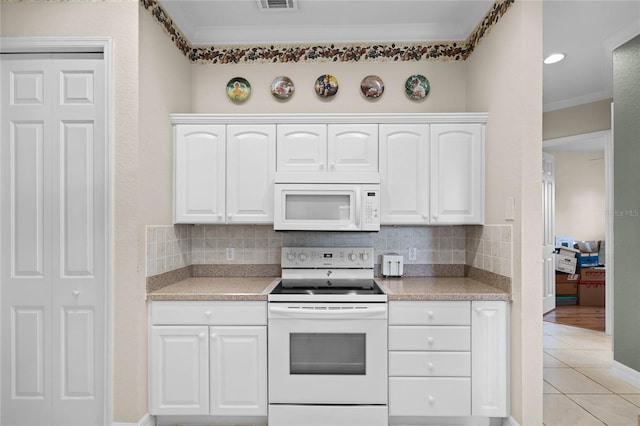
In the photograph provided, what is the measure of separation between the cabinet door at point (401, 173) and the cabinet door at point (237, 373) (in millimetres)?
1212

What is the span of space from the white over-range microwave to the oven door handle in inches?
22.0

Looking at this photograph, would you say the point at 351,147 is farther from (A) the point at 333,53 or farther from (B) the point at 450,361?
(B) the point at 450,361

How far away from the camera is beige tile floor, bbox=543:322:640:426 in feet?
8.56

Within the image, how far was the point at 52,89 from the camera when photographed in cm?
232

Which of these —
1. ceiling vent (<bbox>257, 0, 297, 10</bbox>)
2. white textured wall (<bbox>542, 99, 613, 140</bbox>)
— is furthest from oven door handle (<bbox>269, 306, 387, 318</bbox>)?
white textured wall (<bbox>542, 99, 613, 140</bbox>)

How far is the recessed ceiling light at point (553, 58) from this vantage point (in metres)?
3.49

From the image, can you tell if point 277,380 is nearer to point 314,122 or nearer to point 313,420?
point 313,420

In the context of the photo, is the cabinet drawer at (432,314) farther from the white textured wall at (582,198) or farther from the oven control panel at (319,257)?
the white textured wall at (582,198)

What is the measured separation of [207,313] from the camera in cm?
241

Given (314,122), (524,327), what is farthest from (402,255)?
(314,122)

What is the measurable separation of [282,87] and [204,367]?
206 cm

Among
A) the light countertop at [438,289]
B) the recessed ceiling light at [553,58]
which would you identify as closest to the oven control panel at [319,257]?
the light countertop at [438,289]

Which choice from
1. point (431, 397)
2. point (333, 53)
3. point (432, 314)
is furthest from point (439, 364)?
point (333, 53)

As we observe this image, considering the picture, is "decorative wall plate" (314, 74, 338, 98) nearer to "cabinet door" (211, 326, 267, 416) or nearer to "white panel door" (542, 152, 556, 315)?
"cabinet door" (211, 326, 267, 416)
